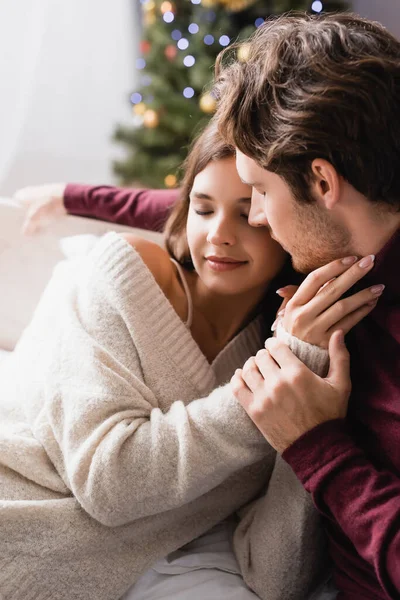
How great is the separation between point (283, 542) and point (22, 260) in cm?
110

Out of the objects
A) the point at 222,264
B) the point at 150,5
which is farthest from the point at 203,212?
the point at 150,5

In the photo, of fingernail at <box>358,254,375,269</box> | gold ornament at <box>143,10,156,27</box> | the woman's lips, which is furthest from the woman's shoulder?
gold ornament at <box>143,10,156,27</box>

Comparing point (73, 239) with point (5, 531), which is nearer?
point (5, 531)

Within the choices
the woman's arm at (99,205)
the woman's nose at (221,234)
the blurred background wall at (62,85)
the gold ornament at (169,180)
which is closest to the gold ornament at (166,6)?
the blurred background wall at (62,85)

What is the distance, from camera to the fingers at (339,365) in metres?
1.18

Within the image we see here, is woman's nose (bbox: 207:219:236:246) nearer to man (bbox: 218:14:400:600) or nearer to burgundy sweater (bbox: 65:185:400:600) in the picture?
man (bbox: 218:14:400:600)

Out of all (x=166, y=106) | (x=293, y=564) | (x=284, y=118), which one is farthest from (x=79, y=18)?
(x=293, y=564)

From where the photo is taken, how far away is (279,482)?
1.34 meters

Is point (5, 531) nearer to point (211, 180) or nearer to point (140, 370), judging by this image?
point (140, 370)

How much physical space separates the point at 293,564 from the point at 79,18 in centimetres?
295

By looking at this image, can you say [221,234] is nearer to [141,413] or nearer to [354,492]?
[141,413]

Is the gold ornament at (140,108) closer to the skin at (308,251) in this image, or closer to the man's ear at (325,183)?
the skin at (308,251)

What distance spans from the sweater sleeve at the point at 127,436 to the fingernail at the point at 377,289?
309 millimetres

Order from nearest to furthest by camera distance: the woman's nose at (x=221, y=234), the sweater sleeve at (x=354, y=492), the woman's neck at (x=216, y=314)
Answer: the sweater sleeve at (x=354, y=492), the woman's nose at (x=221, y=234), the woman's neck at (x=216, y=314)
